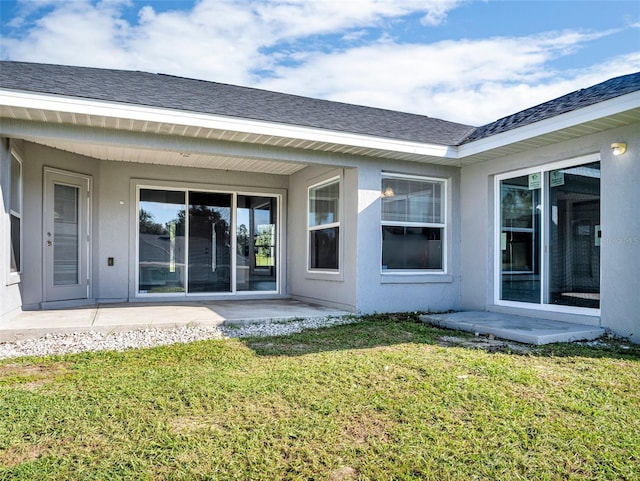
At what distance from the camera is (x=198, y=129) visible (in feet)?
19.9

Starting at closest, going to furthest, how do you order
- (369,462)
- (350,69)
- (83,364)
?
(369,462)
(83,364)
(350,69)

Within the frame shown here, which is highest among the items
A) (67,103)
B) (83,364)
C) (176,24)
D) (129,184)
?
(176,24)

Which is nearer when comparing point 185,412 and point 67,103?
point 185,412

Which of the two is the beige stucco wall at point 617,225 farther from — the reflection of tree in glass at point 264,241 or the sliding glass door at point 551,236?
the reflection of tree in glass at point 264,241

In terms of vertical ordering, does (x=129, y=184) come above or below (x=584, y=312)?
above

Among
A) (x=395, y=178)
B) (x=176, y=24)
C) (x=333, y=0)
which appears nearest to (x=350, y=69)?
(x=333, y=0)

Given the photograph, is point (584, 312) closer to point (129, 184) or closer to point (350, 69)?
point (129, 184)

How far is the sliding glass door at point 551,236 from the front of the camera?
5918 mm

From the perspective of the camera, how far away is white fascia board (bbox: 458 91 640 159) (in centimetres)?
501

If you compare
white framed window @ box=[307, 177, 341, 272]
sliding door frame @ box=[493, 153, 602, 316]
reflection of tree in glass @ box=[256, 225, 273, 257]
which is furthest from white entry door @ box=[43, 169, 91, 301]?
sliding door frame @ box=[493, 153, 602, 316]

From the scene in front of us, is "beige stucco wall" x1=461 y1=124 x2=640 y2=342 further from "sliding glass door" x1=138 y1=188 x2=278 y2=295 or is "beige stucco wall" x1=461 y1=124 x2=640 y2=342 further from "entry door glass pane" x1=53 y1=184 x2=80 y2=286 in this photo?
"entry door glass pane" x1=53 y1=184 x2=80 y2=286

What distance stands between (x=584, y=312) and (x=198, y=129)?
5.75 m

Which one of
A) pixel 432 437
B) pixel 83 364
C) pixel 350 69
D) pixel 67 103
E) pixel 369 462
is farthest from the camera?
pixel 350 69

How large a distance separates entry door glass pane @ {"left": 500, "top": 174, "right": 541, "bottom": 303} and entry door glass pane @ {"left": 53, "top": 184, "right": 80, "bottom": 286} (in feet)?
24.0
